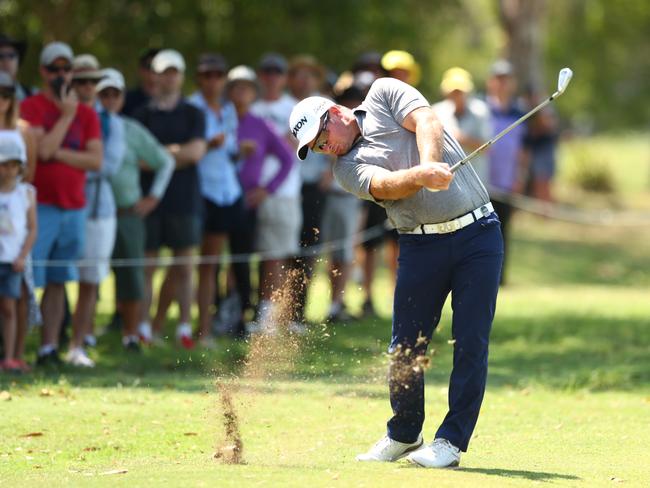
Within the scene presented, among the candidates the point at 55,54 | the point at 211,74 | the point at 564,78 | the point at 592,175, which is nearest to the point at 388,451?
the point at 564,78

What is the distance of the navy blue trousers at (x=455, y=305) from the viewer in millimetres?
7883

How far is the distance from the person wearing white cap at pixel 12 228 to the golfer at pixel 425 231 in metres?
3.96

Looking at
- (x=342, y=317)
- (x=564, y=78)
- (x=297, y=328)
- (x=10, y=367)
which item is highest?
(x=564, y=78)

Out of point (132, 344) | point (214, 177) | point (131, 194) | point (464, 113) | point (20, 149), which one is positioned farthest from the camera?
point (464, 113)

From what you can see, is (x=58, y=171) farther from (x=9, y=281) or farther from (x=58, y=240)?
(x=9, y=281)

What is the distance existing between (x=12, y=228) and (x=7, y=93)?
41.3 inches

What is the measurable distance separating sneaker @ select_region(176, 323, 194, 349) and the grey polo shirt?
18.3 ft

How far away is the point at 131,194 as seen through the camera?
12.9m

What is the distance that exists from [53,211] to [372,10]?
11961mm

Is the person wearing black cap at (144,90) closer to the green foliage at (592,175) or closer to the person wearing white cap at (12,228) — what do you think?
the person wearing white cap at (12,228)

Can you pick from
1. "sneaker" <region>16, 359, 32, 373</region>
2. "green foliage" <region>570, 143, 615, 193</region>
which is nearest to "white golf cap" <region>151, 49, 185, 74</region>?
"sneaker" <region>16, 359, 32, 373</region>

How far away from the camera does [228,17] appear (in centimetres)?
2216

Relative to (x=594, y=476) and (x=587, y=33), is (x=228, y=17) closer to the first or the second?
(x=594, y=476)

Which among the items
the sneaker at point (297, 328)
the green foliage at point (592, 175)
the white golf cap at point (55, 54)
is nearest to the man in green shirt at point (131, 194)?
the white golf cap at point (55, 54)
